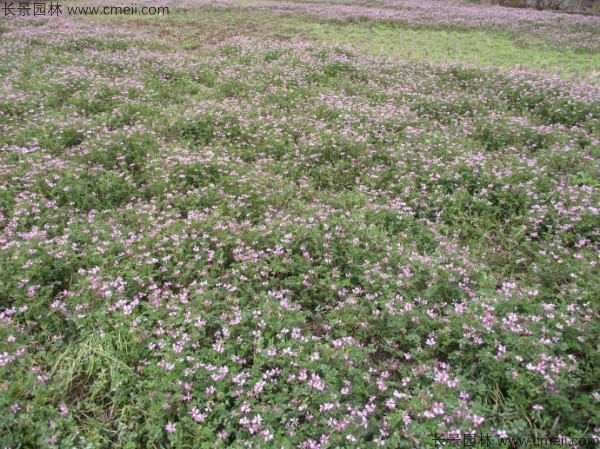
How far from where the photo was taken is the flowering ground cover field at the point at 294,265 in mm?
3768

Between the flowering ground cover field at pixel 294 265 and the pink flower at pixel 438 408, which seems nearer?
the pink flower at pixel 438 408

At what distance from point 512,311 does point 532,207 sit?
2.85 meters

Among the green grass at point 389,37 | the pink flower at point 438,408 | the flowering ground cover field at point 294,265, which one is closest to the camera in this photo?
the pink flower at point 438,408

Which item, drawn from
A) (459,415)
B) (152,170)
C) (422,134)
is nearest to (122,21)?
(152,170)

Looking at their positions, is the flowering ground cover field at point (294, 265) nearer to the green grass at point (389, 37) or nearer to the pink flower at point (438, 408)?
the pink flower at point (438, 408)

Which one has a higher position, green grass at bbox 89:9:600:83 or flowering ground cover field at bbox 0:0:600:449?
green grass at bbox 89:9:600:83

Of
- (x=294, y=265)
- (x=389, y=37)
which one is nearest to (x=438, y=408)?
(x=294, y=265)

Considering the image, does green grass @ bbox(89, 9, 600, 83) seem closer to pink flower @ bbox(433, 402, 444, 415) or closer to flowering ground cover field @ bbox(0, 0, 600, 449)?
flowering ground cover field @ bbox(0, 0, 600, 449)

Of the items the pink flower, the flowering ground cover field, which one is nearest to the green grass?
the flowering ground cover field

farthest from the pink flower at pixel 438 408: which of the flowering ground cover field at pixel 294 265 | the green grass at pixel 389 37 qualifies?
the green grass at pixel 389 37

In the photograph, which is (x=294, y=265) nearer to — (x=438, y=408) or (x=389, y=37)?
(x=438, y=408)

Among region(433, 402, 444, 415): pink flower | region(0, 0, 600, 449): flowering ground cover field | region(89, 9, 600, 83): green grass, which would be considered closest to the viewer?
region(433, 402, 444, 415): pink flower

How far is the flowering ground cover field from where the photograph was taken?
377 cm

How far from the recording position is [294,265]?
5516 mm
